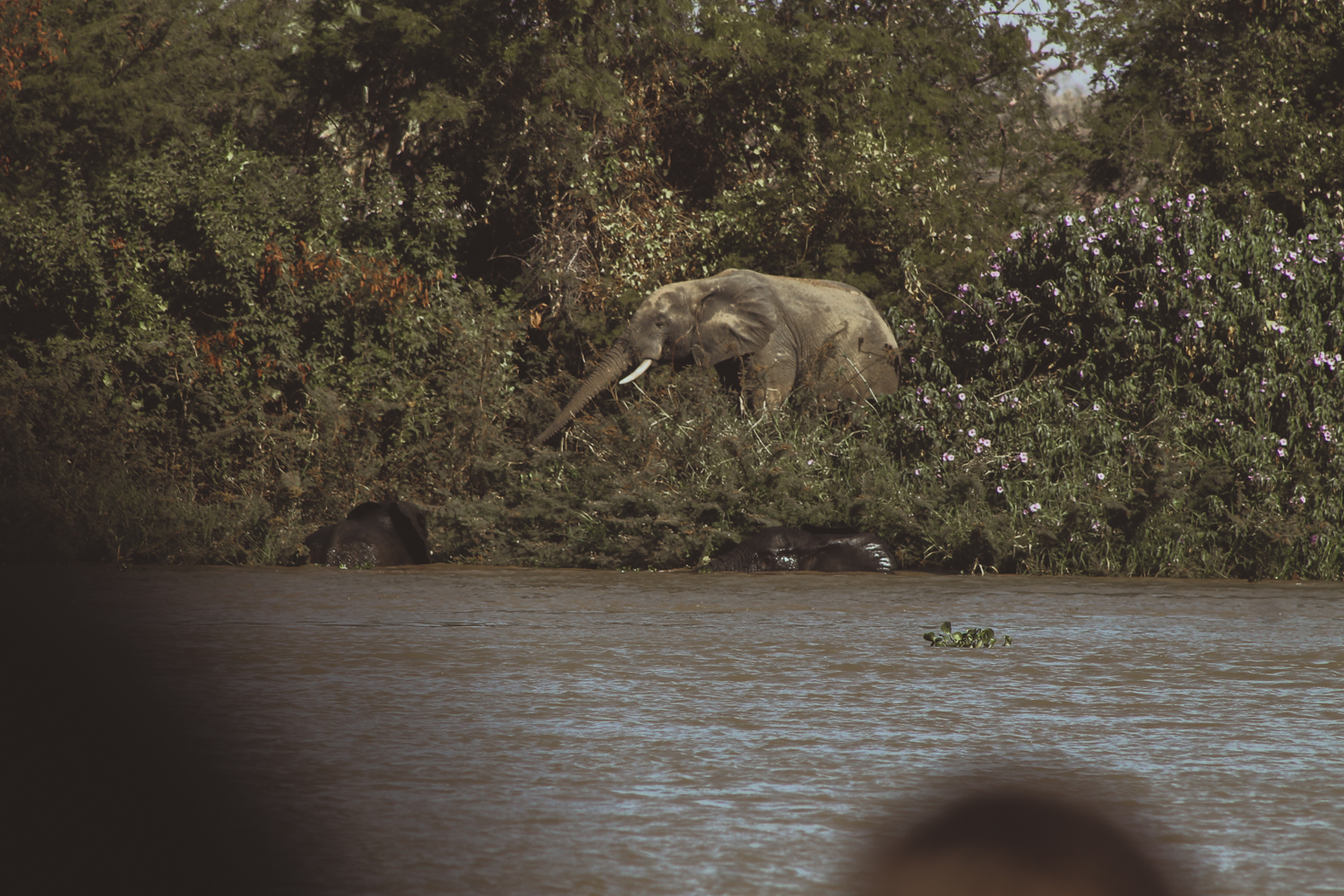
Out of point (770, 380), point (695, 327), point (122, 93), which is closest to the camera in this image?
point (770, 380)

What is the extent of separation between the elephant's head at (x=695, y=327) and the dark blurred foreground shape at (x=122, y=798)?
8.59 m

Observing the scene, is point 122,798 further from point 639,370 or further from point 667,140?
point 667,140

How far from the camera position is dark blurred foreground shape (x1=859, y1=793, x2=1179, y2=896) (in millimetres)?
3055

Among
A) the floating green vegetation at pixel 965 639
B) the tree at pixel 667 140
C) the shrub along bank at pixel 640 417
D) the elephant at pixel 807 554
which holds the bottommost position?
the floating green vegetation at pixel 965 639

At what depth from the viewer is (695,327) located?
14.2 metres

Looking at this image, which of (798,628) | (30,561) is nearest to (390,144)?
(30,561)

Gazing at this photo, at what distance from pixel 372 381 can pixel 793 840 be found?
34.0 feet

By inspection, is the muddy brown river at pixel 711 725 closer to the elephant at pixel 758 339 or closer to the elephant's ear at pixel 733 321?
the elephant at pixel 758 339

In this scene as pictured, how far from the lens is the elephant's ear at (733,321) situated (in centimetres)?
1402

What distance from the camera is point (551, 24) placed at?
16500 mm

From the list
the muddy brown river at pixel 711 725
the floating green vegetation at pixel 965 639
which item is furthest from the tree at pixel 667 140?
the floating green vegetation at pixel 965 639

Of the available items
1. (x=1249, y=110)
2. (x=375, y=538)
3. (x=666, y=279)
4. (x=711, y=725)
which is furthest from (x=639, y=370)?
(x=711, y=725)

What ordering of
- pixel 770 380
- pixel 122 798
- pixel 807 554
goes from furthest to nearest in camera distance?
pixel 770 380, pixel 807 554, pixel 122 798

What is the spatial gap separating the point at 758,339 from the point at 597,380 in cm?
152
